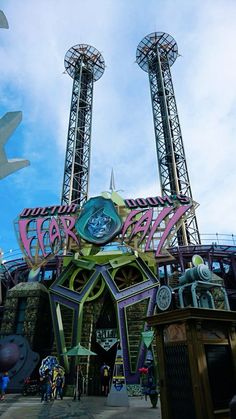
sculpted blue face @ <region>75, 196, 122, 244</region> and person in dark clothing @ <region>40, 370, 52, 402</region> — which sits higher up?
sculpted blue face @ <region>75, 196, 122, 244</region>

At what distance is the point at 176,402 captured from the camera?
8195mm

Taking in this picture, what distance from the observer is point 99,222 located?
25156 millimetres

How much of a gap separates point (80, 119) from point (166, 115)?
14763 millimetres

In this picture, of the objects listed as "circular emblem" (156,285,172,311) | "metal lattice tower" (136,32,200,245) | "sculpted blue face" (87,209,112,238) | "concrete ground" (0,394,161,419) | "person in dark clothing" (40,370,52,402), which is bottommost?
"concrete ground" (0,394,161,419)

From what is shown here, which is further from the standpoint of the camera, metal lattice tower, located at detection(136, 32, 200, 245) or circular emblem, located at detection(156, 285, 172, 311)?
metal lattice tower, located at detection(136, 32, 200, 245)

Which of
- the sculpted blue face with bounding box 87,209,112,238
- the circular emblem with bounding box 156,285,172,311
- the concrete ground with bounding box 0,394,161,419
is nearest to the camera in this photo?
the circular emblem with bounding box 156,285,172,311

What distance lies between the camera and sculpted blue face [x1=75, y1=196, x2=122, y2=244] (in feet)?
79.8

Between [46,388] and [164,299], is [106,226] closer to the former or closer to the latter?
[46,388]

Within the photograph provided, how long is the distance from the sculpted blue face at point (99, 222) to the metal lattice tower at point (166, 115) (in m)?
17.1

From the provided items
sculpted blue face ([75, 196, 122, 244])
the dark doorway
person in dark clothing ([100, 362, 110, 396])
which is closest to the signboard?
sculpted blue face ([75, 196, 122, 244])

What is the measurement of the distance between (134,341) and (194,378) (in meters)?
14.2

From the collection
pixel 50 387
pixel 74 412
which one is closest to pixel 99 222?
pixel 50 387

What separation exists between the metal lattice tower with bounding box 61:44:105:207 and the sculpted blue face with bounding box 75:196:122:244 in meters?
21.6

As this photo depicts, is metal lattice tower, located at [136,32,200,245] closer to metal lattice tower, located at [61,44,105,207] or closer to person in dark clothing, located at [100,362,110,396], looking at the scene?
metal lattice tower, located at [61,44,105,207]
